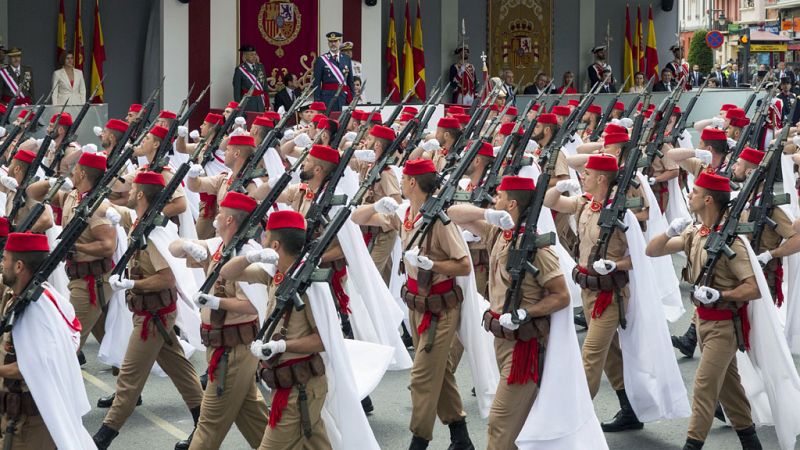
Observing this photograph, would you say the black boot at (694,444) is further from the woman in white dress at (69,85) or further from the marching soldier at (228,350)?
the woman in white dress at (69,85)

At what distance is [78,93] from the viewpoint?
67.0 feet

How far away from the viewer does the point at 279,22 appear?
76.2 feet

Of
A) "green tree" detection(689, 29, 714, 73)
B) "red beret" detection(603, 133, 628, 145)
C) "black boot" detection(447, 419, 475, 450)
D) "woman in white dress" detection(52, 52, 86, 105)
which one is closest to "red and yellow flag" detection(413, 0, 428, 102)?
"woman in white dress" detection(52, 52, 86, 105)

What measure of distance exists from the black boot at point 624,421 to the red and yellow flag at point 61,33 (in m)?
15.9

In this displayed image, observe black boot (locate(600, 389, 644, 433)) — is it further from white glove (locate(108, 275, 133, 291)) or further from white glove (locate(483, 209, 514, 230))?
white glove (locate(108, 275, 133, 291))

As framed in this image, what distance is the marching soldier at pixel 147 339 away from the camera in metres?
7.61

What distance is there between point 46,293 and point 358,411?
1.67m

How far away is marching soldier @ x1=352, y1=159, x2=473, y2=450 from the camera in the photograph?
7.39 metres

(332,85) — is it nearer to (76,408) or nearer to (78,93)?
(78,93)

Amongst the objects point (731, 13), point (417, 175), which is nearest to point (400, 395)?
point (417, 175)

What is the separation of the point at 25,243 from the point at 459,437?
295cm

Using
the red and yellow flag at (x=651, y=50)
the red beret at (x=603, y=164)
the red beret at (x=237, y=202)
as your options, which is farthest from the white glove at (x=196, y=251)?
the red and yellow flag at (x=651, y=50)

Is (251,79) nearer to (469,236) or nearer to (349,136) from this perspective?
(349,136)

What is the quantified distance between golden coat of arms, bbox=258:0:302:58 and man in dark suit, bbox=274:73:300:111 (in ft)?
1.73
